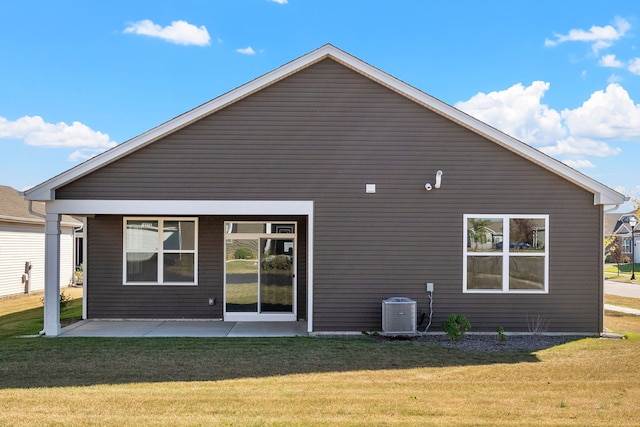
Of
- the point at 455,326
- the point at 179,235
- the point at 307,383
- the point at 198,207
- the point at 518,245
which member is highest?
the point at 198,207

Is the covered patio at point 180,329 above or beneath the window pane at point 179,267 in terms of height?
beneath

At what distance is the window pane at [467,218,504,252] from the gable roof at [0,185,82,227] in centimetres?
1401

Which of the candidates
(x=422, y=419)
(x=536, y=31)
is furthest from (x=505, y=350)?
(x=536, y=31)

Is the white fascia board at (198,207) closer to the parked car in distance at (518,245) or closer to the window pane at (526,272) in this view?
the parked car in distance at (518,245)

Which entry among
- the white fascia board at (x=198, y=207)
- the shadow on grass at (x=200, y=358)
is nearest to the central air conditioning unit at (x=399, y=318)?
the shadow on grass at (x=200, y=358)

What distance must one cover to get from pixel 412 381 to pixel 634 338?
648 cm

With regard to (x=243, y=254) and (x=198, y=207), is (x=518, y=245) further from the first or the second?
(x=198, y=207)

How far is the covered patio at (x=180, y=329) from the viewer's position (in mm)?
11906

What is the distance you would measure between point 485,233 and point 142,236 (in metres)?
8.11

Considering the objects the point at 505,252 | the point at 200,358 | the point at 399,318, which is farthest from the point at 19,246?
the point at 505,252

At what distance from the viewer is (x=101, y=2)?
16.4 metres

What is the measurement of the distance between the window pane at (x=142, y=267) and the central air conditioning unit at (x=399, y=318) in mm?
5885

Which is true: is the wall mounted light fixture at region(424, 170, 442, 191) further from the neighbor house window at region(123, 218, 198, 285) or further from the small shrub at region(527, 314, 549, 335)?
the neighbor house window at region(123, 218, 198, 285)

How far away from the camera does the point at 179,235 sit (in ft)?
45.8
